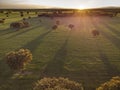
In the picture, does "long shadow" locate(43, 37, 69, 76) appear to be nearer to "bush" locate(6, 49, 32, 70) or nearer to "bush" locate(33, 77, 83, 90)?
"bush" locate(6, 49, 32, 70)

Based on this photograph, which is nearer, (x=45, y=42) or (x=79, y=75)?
(x=79, y=75)

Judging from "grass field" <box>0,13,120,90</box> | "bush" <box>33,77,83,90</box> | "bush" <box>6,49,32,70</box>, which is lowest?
"grass field" <box>0,13,120,90</box>

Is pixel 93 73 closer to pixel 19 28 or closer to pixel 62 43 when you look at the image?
pixel 62 43

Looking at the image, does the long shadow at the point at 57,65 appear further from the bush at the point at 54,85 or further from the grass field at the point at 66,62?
the bush at the point at 54,85

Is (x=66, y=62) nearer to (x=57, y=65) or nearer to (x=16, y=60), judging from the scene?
(x=57, y=65)

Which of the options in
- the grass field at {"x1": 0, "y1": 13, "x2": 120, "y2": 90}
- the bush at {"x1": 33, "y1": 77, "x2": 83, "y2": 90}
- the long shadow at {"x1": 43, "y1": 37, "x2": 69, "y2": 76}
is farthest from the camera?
the long shadow at {"x1": 43, "y1": 37, "x2": 69, "y2": 76}

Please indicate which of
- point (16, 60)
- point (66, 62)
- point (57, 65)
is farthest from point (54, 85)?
point (66, 62)

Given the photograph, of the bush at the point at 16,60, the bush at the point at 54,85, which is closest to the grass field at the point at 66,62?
the bush at the point at 16,60

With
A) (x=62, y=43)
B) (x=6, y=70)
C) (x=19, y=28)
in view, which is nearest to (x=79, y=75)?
(x=6, y=70)

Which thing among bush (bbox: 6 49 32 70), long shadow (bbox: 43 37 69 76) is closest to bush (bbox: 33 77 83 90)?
long shadow (bbox: 43 37 69 76)
